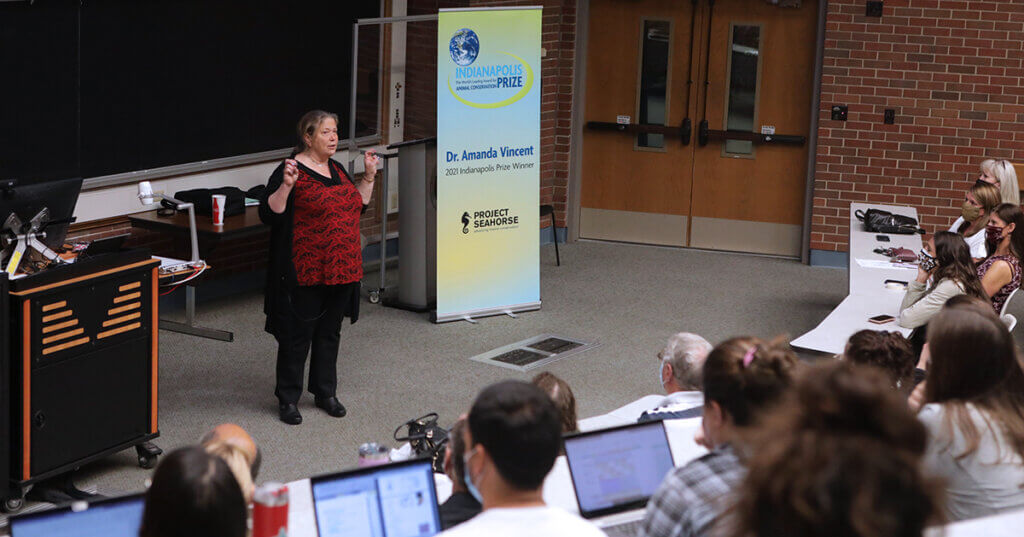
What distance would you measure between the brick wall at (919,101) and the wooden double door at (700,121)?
0.29m

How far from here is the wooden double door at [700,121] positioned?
30.9ft

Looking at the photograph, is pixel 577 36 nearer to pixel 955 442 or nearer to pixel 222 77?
pixel 222 77

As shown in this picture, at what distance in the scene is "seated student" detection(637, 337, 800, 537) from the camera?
2215 millimetres

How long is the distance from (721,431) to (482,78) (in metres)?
5.25

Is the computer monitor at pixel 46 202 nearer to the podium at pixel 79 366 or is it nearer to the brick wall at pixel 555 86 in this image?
the podium at pixel 79 366

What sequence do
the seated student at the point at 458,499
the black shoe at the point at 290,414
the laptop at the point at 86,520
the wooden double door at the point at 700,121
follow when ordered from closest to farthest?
1. the laptop at the point at 86,520
2. the seated student at the point at 458,499
3. the black shoe at the point at 290,414
4. the wooden double door at the point at 700,121

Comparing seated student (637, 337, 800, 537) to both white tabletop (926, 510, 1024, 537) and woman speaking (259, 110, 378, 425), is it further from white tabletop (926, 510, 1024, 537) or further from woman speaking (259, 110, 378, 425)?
woman speaking (259, 110, 378, 425)

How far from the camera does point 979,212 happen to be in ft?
22.0

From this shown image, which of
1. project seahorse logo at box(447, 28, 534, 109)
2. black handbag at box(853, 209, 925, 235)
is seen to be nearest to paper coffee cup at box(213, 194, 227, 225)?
project seahorse logo at box(447, 28, 534, 109)

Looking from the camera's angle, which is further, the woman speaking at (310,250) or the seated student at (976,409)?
the woman speaking at (310,250)

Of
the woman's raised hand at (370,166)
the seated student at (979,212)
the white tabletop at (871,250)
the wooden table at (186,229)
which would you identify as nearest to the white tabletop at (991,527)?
the woman's raised hand at (370,166)

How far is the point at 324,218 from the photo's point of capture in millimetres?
5492

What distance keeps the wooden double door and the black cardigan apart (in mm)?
4649

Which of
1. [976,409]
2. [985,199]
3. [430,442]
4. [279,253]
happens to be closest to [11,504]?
[279,253]
